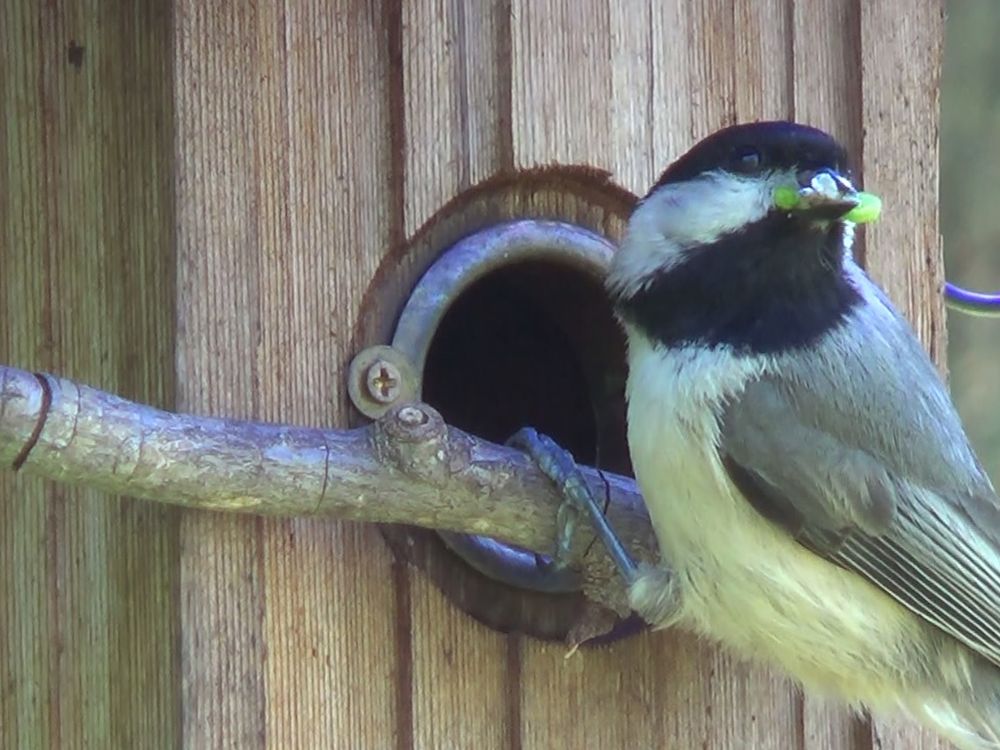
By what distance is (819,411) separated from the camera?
4.60 ft

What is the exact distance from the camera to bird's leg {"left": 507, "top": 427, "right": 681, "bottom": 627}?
4.43 ft

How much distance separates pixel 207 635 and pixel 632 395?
387 mm

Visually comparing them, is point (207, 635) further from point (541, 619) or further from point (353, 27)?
point (353, 27)

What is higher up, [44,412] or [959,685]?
[44,412]

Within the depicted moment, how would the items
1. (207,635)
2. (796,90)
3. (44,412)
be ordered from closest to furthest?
(44,412)
(207,635)
(796,90)

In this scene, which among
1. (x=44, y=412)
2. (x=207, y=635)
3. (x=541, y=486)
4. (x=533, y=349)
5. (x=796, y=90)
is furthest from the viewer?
(x=533, y=349)

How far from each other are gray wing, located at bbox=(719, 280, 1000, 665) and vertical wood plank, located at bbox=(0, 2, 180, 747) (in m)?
0.44

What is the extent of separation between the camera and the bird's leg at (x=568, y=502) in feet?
4.42

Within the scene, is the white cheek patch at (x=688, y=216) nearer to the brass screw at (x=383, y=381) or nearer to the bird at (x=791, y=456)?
the bird at (x=791, y=456)

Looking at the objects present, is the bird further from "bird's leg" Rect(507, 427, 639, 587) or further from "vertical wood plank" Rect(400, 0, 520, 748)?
"vertical wood plank" Rect(400, 0, 520, 748)

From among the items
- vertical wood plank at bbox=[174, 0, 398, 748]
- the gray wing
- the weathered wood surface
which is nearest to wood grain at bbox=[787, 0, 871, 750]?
the weathered wood surface

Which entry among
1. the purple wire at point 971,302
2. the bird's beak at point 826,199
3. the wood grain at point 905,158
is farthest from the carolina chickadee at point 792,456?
the purple wire at point 971,302

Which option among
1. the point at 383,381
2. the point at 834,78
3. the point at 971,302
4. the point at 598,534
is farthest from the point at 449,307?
the point at 971,302

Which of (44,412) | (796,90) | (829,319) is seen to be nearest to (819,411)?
(829,319)
